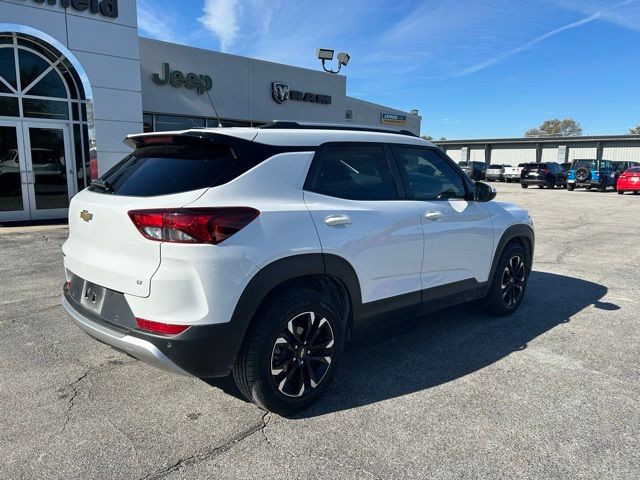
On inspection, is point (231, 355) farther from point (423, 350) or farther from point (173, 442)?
point (423, 350)

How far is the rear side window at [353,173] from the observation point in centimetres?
322

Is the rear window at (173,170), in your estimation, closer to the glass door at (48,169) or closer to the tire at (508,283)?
the tire at (508,283)

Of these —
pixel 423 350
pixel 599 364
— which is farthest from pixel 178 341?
pixel 599 364

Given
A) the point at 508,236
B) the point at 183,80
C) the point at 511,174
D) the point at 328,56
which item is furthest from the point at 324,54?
the point at 511,174

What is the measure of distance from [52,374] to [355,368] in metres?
2.27

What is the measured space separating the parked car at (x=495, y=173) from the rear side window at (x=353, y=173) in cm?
3881

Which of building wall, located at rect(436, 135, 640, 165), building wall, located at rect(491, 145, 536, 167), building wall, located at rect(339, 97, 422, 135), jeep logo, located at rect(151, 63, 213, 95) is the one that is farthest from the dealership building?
building wall, located at rect(491, 145, 536, 167)

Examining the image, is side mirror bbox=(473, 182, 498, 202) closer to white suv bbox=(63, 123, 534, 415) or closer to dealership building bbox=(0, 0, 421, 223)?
white suv bbox=(63, 123, 534, 415)

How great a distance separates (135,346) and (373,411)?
1.53 metres

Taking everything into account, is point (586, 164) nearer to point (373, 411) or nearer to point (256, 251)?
point (373, 411)

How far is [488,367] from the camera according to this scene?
12.4 ft

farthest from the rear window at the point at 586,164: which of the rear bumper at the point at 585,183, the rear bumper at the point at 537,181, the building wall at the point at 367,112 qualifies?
the building wall at the point at 367,112

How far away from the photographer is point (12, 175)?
1156 cm

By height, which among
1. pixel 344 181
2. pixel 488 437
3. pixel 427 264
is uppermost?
pixel 344 181
